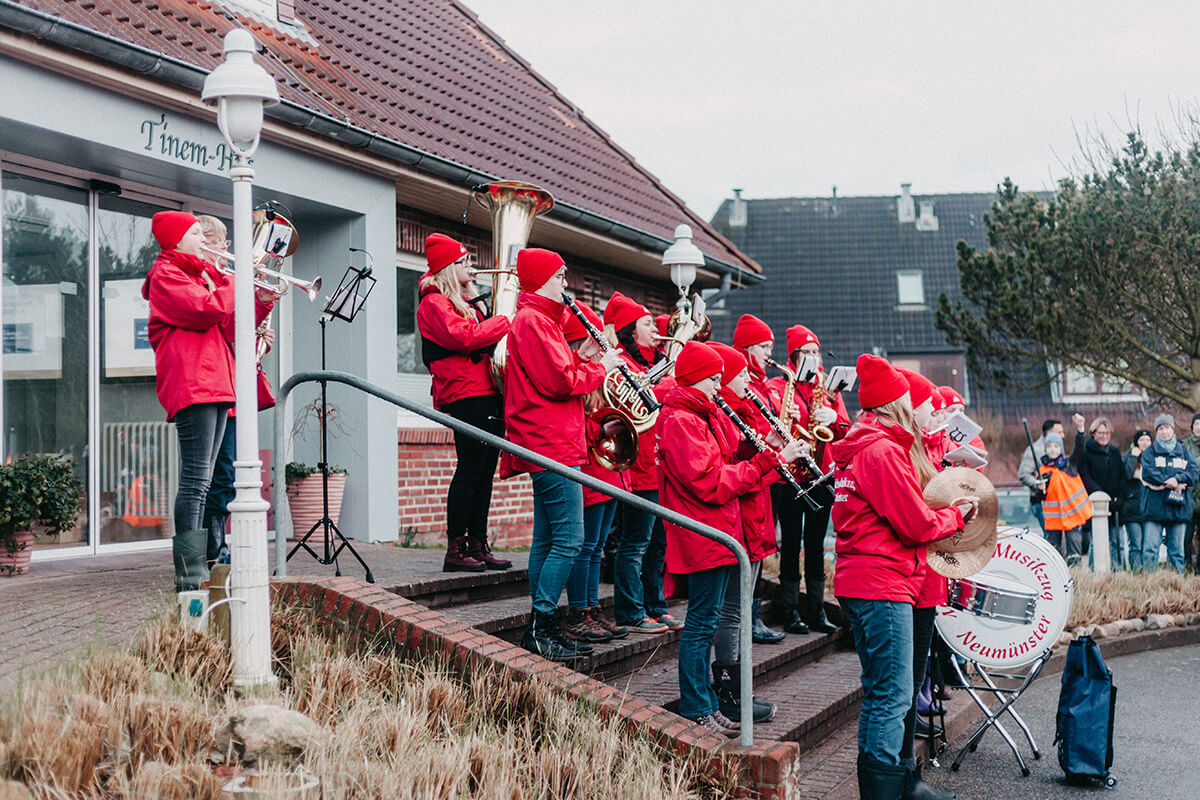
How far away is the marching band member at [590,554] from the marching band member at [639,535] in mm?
238

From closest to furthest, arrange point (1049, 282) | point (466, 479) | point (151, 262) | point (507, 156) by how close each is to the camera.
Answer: point (466, 479), point (151, 262), point (507, 156), point (1049, 282)

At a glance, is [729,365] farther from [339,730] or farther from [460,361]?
[339,730]

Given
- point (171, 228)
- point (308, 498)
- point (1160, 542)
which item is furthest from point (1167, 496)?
point (171, 228)

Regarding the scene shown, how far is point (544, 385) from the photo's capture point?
19.3 ft

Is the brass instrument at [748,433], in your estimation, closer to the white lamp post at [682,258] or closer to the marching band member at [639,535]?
the marching band member at [639,535]

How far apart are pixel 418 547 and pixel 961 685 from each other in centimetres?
432

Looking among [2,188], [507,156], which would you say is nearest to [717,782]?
[2,188]

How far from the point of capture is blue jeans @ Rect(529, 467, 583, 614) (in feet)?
18.8

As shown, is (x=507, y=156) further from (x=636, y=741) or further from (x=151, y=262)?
(x=636, y=741)

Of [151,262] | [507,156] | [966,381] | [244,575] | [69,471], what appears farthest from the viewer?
[966,381]

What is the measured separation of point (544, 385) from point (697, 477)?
3.03 feet

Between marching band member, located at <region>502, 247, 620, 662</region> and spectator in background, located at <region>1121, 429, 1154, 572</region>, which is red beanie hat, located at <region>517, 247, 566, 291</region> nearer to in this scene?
marching band member, located at <region>502, 247, 620, 662</region>

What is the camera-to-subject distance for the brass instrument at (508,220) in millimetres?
7090

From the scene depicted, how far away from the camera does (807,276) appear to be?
1334 inches
